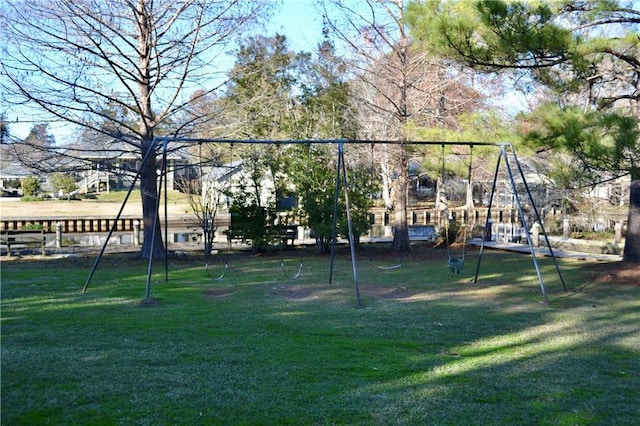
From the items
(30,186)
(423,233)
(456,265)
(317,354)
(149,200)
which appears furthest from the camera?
(30,186)

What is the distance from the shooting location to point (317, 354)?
6113 millimetres

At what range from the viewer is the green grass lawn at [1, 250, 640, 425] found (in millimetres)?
4582

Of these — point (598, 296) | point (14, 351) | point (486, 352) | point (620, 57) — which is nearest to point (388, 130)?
point (620, 57)

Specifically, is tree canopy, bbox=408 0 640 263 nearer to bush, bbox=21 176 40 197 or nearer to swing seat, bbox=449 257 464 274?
swing seat, bbox=449 257 464 274

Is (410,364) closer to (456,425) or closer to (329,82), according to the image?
(456,425)

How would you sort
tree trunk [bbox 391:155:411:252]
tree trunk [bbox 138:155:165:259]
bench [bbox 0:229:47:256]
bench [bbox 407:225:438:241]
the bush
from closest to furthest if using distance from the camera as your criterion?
1. tree trunk [bbox 138:155:165:259]
2. bench [bbox 0:229:47:256]
3. tree trunk [bbox 391:155:411:252]
4. bench [bbox 407:225:438:241]
5. the bush

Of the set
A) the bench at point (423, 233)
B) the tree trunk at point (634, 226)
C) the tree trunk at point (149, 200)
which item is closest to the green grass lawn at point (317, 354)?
the tree trunk at point (634, 226)

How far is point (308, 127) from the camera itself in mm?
19141

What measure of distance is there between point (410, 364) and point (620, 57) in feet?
26.9

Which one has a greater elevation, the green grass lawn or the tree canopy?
the tree canopy

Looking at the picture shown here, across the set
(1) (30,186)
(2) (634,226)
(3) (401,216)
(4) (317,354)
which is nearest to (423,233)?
(3) (401,216)

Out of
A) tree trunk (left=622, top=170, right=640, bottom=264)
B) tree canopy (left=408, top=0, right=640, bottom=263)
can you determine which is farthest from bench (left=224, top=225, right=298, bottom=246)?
tree trunk (left=622, top=170, right=640, bottom=264)

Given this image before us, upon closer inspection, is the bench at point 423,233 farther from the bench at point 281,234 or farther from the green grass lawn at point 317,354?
the green grass lawn at point 317,354

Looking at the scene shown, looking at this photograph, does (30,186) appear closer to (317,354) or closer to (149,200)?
(149,200)
